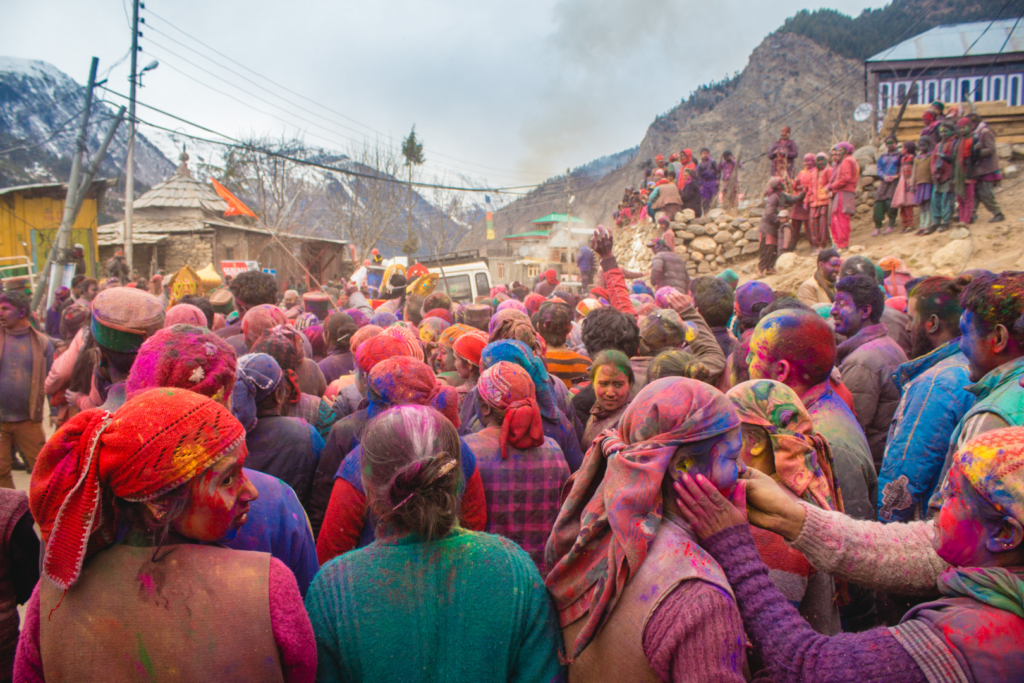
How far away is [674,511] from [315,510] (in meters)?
2.00

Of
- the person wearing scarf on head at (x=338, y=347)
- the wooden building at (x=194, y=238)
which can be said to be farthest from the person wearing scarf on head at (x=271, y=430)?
the wooden building at (x=194, y=238)

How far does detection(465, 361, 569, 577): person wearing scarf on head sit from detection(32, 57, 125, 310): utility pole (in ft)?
51.6

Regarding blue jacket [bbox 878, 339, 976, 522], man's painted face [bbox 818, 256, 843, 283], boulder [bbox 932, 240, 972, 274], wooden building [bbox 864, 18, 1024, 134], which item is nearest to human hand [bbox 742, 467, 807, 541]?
blue jacket [bbox 878, 339, 976, 522]

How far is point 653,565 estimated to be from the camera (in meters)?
1.41

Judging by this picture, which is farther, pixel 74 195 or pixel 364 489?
pixel 74 195

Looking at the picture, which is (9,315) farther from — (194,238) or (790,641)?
(194,238)

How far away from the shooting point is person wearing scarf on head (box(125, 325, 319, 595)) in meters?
1.97

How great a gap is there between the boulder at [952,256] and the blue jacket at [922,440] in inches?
370

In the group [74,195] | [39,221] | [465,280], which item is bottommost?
[465,280]

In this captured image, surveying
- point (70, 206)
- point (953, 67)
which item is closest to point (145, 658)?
point (70, 206)

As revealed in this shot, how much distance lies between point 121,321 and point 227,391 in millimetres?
1103

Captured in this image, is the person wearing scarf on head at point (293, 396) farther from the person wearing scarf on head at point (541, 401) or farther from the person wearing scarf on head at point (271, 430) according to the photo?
the person wearing scarf on head at point (541, 401)

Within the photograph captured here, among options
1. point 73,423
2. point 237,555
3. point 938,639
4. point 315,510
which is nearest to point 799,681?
point 938,639

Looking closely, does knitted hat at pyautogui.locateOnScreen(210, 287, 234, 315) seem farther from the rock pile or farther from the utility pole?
the rock pile
